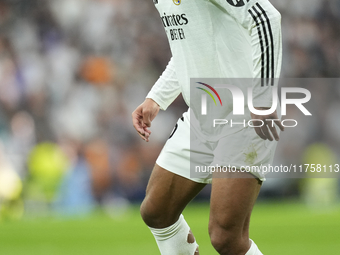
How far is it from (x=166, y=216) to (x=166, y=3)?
1.11 m

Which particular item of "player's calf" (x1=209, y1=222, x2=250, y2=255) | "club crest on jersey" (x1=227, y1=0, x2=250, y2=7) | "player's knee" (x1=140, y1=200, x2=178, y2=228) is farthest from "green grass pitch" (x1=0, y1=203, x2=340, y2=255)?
"club crest on jersey" (x1=227, y1=0, x2=250, y2=7)

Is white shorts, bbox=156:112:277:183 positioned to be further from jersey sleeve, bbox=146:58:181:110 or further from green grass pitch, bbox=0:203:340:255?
green grass pitch, bbox=0:203:340:255

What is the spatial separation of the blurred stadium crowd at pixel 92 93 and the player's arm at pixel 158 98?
5574mm

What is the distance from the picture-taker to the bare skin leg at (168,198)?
292 cm

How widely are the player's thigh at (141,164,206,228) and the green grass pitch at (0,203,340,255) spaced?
7.31 ft

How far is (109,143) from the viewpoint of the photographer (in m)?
9.39

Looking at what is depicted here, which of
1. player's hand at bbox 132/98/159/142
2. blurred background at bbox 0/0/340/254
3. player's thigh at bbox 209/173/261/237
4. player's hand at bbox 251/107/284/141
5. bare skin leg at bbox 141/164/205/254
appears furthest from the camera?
blurred background at bbox 0/0/340/254

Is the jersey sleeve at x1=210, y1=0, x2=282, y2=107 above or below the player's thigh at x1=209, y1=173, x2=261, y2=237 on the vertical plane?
above

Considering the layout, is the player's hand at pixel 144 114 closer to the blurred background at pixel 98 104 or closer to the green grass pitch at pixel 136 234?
the green grass pitch at pixel 136 234

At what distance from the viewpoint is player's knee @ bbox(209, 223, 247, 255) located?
2.61m

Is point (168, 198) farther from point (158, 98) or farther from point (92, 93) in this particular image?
point (92, 93)

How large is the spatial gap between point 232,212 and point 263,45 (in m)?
0.78

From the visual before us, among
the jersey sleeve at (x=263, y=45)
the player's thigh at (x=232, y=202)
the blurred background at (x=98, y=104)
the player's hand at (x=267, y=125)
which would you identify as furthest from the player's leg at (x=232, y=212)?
the blurred background at (x=98, y=104)

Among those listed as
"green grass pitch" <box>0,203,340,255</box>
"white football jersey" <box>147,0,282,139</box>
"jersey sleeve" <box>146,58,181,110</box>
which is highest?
"white football jersey" <box>147,0,282,139</box>
